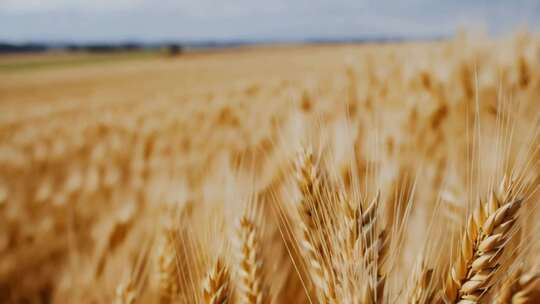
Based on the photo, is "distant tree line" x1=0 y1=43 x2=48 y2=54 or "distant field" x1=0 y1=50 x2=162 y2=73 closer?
"distant field" x1=0 y1=50 x2=162 y2=73

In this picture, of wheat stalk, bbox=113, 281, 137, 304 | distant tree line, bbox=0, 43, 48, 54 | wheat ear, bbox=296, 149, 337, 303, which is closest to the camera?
wheat ear, bbox=296, 149, 337, 303

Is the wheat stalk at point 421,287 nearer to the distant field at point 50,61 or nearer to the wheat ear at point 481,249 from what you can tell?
the wheat ear at point 481,249

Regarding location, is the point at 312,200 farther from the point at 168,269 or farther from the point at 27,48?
→ the point at 27,48

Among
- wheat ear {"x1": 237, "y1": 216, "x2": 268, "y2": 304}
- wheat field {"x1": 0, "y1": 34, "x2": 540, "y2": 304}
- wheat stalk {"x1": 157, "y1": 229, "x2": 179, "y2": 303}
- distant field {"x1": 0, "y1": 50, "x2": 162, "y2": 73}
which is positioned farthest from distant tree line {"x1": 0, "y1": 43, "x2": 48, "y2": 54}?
wheat ear {"x1": 237, "y1": 216, "x2": 268, "y2": 304}

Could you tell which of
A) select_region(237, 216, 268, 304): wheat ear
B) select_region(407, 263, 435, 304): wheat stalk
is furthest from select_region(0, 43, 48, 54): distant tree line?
select_region(407, 263, 435, 304): wheat stalk

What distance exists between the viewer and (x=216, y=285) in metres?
0.66

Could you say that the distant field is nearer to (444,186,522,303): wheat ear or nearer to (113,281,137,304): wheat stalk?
(113,281,137,304): wheat stalk

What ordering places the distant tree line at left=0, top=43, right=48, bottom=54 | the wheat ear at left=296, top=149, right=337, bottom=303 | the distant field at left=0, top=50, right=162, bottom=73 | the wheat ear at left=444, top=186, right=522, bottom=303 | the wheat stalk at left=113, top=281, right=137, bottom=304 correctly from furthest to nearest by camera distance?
1. the distant tree line at left=0, top=43, right=48, bottom=54
2. the distant field at left=0, top=50, right=162, bottom=73
3. the wheat stalk at left=113, top=281, right=137, bottom=304
4. the wheat ear at left=296, top=149, right=337, bottom=303
5. the wheat ear at left=444, top=186, right=522, bottom=303

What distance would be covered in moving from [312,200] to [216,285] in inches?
9.4

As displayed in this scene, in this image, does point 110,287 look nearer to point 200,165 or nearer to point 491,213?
point 200,165

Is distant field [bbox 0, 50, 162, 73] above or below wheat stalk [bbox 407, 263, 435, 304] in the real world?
below

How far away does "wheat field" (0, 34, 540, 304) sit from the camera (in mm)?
572

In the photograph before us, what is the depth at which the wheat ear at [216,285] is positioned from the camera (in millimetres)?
654

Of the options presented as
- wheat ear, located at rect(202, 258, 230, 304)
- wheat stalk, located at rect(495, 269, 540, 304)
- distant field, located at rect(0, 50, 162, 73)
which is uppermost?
wheat stalk, located at rect(495, 269, 540, 304)
